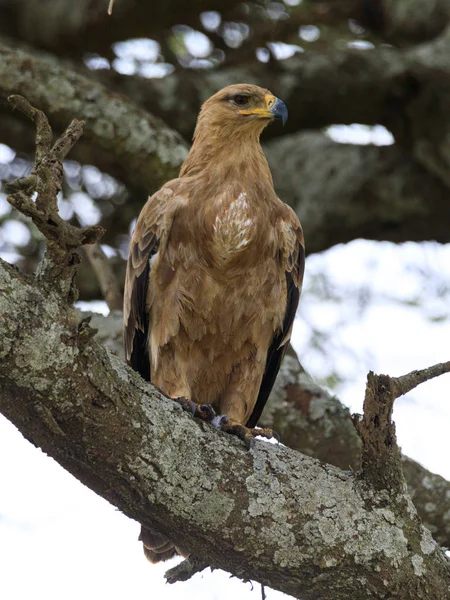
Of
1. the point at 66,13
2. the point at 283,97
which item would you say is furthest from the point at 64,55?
the point at 283,97

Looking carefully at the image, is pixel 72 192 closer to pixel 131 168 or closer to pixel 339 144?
pixel 131 168

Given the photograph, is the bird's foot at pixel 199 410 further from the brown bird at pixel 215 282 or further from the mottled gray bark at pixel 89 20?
the mottled gray bark at pixel 89 20

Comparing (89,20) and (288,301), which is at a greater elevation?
(89,20)

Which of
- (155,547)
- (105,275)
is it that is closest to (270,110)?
(105,275)

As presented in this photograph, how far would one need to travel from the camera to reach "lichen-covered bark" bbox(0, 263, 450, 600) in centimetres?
271

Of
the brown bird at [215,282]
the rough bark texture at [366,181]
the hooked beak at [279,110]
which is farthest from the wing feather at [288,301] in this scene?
the rough bark texture at [366,181]

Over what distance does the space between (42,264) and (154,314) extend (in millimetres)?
1766

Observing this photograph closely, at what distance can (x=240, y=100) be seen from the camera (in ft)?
16.3

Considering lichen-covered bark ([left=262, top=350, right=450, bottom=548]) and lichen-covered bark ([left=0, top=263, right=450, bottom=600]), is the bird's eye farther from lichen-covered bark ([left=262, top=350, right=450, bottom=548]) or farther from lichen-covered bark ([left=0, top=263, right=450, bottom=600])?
lichen-covered bark ([left=0, top=263, right=450, bottom=600])

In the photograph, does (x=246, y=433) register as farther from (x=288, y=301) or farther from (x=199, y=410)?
(x=288, y=301)

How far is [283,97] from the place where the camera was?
6.77 meters

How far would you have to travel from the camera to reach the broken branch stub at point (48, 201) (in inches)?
100

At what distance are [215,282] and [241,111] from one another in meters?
1.09

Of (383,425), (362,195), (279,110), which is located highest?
(362,195)
